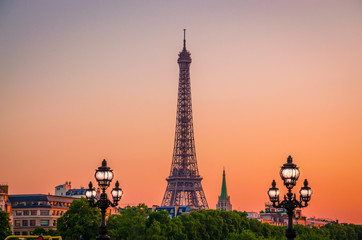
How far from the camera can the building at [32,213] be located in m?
164

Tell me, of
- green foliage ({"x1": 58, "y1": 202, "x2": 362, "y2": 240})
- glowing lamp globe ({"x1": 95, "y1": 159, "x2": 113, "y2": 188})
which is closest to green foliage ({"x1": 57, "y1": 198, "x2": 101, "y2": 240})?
green foliage ({"x1": 58, "y1": 202, "x2": 362, "y2": 240})

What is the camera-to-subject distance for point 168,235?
12744cm

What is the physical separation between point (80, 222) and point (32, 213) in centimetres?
4701

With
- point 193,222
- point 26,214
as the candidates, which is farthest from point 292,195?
point 26,214

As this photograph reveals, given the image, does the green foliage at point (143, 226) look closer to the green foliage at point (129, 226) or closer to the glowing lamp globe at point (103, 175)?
the green foliage at point (129, 226)

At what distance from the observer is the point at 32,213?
166m

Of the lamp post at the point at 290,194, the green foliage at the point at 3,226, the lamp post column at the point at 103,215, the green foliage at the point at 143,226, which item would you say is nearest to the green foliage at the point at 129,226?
the green foliage at the point at 143,226

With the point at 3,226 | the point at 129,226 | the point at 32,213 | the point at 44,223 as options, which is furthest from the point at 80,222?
the point at 32,213

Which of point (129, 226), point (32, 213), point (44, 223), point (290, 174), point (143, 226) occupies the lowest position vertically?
point (290, 174)

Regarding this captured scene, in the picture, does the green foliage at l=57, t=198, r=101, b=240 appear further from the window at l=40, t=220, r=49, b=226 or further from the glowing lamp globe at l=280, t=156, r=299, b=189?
the glowing lamp globe at l=280, t=156, r=299, b=189

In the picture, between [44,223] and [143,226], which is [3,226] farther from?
[44,223]

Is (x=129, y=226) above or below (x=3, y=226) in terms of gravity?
above

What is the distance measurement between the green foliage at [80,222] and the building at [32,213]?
132ft

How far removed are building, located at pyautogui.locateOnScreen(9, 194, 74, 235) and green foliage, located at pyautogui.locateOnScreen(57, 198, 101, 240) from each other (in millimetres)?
40234
